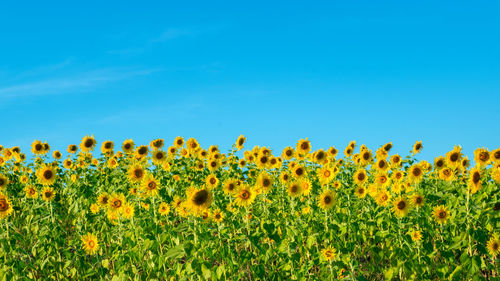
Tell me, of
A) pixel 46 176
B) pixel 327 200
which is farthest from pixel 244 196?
pixel 46 176

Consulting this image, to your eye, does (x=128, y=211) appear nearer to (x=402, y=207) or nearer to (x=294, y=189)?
(x=294, y=189)

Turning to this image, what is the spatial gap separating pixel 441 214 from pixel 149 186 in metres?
5.00

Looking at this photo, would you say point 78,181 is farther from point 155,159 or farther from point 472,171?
point 472,171

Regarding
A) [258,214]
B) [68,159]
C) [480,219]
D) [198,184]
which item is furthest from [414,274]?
[68,159]

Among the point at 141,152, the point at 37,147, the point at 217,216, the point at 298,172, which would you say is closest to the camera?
the point at 217,216

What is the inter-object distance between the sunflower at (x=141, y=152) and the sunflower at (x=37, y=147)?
4.45m

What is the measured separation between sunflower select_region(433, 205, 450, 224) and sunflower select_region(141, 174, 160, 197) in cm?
479

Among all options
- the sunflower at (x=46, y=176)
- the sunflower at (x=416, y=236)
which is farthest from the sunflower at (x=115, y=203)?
the sunflower at (x=416, y=236)

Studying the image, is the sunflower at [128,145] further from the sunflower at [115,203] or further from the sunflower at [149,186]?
the sunflower at [149,186]

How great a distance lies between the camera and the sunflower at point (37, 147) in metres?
13.4

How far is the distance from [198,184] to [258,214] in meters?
2.23

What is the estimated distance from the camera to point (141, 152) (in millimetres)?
10859

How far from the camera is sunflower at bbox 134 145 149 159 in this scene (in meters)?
10.8

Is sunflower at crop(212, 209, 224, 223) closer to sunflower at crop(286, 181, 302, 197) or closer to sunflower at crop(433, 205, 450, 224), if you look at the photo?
sunflower at crop(286, 181, 302, 197)
